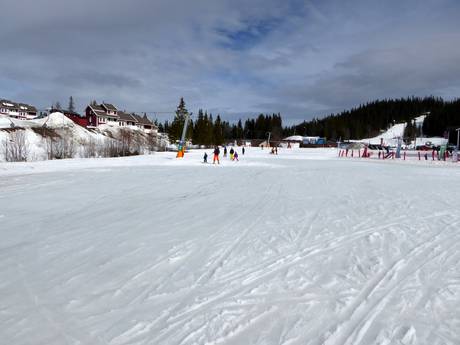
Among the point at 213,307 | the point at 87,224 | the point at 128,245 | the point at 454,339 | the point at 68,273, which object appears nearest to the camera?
the point at 454,339

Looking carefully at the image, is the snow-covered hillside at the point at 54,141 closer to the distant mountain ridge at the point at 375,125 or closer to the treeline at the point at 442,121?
the distant mountain ridge at the point at 375,125

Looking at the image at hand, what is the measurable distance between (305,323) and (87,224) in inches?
217

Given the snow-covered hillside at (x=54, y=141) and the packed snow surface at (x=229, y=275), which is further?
the snow-covered hillside at (x=54, y=141)

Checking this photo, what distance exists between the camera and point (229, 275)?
446cm

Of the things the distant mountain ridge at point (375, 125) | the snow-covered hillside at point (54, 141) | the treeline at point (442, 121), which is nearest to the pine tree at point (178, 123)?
the snow-covered hillside at point (54, 141)

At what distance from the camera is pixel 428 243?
19.2 feet

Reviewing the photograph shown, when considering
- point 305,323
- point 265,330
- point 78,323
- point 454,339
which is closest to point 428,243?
point 454,339

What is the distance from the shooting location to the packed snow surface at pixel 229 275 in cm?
320

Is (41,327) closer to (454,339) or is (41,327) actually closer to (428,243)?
(454,339)

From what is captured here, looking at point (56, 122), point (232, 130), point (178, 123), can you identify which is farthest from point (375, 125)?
point (56, 122)

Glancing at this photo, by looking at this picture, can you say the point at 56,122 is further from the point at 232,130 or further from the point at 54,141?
the point at 232,130

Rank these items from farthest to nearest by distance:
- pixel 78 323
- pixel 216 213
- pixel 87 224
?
pixel 216 213
pixel 87 224
pixel 78 323

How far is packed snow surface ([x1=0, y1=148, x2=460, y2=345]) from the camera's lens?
10.5 ft

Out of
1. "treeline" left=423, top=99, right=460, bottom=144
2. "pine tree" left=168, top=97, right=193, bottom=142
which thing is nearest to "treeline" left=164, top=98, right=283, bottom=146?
"pine tree" left=168, top=97, right=193, bottom=142
